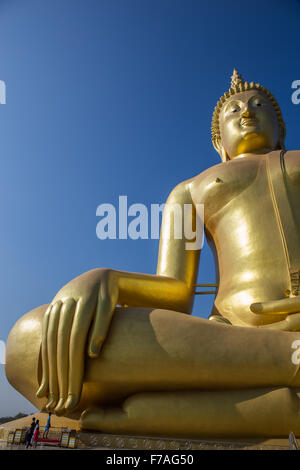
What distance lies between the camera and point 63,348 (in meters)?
2.88

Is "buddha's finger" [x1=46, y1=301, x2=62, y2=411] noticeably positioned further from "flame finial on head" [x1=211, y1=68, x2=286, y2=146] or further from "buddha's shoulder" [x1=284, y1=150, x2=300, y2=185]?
"flame finial on head" [x1=211, y1=68, x2=286, y2=146]

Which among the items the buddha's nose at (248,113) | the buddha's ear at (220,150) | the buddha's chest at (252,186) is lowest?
the buddha's chest at (252,186)

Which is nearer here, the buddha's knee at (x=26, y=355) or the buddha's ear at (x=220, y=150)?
the buddha's knee at (x=26, y=355)

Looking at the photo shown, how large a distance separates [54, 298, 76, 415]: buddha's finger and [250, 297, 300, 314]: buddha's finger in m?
1.55

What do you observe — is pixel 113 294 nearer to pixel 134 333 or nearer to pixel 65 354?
pixel 134 333

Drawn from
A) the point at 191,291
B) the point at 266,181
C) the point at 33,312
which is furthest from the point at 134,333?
the point at 266,181

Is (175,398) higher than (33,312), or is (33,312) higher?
(33,312)

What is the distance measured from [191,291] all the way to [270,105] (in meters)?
2.63

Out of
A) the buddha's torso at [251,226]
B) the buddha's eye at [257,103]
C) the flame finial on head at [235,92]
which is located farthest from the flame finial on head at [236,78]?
the buddha's torso at [251,226]

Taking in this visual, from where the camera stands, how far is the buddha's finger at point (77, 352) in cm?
280

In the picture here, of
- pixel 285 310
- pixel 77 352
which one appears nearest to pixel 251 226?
pixel 285 310

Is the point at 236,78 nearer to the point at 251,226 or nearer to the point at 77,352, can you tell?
the point at 251,226

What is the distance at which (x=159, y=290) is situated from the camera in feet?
12.4

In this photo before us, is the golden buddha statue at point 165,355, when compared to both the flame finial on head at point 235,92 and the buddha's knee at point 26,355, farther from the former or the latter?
the flame finial on head at point 235,92
